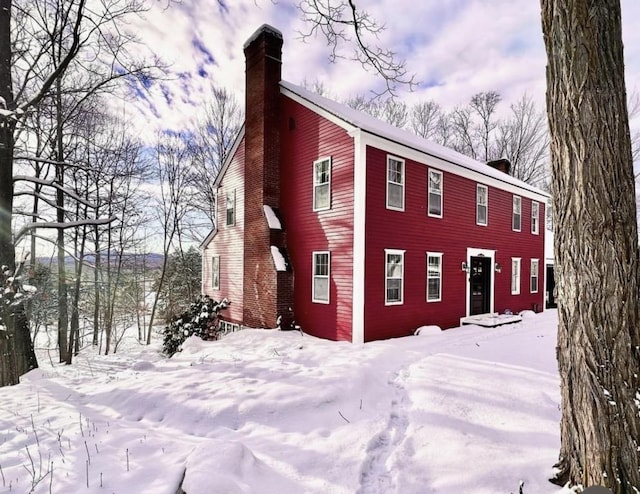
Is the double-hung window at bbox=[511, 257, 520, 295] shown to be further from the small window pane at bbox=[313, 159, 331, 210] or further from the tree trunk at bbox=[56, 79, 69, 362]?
the tree trunk at bbox=[56, 79, 69, 362]

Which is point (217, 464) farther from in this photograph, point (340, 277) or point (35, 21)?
point (35, 21)

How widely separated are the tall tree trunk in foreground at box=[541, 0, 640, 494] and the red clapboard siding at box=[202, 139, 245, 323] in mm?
11314

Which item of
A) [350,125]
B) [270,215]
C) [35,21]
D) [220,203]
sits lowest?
[270,215]

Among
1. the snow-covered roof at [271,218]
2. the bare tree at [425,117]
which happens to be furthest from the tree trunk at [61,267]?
the bare tree at [425,117]

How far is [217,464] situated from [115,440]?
1695 millimetres

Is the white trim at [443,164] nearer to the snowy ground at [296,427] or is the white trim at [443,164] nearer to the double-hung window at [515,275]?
the double-hung window at [515,275]

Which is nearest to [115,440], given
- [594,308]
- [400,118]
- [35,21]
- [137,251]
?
[594,308]

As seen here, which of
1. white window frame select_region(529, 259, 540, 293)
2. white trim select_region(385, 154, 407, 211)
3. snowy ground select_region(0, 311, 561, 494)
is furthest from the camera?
white window frame select_region(529, 259, 540, 293)

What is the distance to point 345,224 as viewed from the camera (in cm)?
952

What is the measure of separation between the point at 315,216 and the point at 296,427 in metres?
7.15

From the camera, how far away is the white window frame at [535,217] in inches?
643

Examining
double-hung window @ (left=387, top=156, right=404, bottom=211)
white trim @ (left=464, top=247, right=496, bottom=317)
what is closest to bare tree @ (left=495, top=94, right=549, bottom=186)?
white trim @ (left=464, top=247, right=496, bottom=317)

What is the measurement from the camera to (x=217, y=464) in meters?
2.87

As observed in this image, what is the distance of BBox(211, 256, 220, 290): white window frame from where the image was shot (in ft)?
49.4
